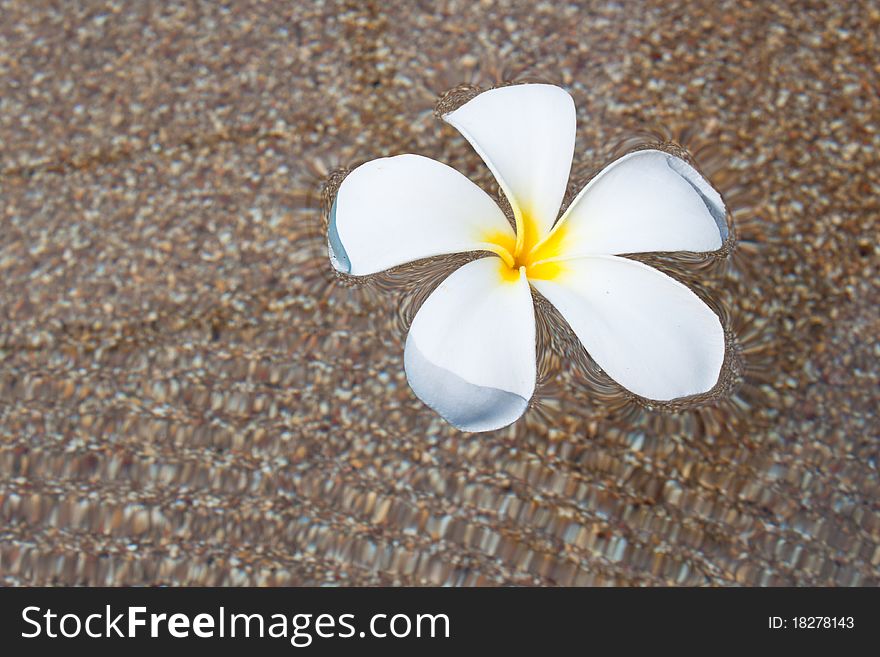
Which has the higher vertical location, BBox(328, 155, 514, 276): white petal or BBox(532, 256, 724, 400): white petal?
BBox(328, 155, 514, 276): white petal

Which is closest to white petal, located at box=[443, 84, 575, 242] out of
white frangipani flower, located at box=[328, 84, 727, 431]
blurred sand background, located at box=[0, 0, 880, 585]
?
white frangipani flower, located at box=[328, 84, 727, 431]

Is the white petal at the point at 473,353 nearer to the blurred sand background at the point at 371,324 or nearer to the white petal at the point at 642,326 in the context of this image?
the white petal at the point at 642,326

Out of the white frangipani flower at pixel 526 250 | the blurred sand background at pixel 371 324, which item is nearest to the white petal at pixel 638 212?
the white frangipani flower at pixel 526 250

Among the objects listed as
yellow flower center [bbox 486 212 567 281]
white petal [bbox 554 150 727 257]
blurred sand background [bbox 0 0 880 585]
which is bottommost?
blurred sand background [bbox 0 0 880 585]

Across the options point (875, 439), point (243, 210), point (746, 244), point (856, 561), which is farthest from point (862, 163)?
point (243, 210)

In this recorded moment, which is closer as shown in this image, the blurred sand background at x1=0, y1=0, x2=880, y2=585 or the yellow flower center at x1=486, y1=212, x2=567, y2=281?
the yellow flower center at x1=486, y1=212, x2=567, y2=281

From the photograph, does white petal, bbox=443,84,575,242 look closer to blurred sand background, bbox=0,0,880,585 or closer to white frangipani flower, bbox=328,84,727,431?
white frangipani flower, bbox=328,84,727,431
